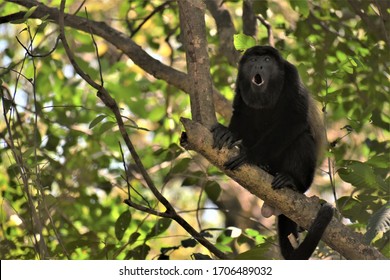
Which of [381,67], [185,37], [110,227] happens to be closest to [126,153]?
[110,227]

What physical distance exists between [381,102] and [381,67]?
18.9 inches

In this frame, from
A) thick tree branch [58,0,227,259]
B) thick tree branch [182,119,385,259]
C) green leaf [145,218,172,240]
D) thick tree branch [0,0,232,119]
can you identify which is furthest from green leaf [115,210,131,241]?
thick tree branch [0,0,232,119]

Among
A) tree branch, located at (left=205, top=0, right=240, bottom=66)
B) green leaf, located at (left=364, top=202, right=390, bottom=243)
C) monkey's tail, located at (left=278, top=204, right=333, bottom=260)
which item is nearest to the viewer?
green leaf, located at (left=364, top=202, right=390, bottom=243)

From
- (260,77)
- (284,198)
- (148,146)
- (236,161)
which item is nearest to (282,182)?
(284,198)

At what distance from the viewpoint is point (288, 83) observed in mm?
4801

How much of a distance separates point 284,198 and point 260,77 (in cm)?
133

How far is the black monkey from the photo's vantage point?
4469 millimetres

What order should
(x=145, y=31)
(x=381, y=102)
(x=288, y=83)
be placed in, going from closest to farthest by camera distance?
(x=288, y=83)
(x=381, y=102)
(x=145, y=31)

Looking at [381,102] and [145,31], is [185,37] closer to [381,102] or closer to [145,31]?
[381,102]

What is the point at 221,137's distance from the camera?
3887mm

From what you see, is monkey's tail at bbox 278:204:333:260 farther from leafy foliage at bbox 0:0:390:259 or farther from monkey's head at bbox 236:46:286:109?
monkey's head at bbox 236:46:286:109

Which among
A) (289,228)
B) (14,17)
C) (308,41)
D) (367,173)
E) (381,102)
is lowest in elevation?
(289,228)

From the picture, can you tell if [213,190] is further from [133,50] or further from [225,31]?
[225,31]

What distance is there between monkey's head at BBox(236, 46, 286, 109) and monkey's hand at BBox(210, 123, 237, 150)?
2.75ft
